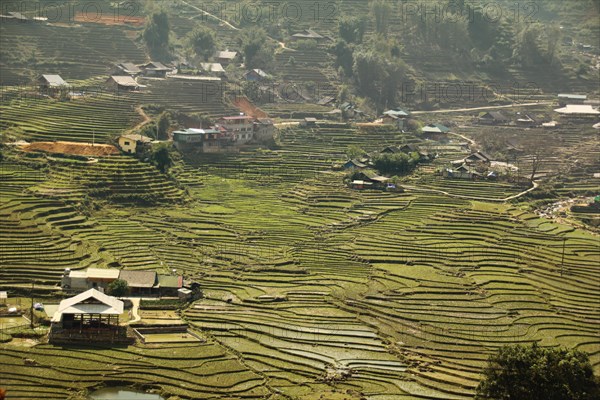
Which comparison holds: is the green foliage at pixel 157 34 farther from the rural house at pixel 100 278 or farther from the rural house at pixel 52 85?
the rural house at pixel 100 278

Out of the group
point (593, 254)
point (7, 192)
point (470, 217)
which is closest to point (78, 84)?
point (7, 192)

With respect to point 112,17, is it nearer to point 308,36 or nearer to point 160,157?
point 308,36

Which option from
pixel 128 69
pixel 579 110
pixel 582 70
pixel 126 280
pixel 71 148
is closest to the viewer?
pixel 126 280

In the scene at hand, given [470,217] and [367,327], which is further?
[470,217]

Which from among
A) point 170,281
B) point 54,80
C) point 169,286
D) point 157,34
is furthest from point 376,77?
point 169,286

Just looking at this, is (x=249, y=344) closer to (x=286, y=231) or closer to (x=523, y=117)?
(x=286, y=231)

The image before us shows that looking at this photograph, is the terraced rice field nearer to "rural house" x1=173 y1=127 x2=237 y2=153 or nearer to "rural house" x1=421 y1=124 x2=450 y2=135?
"rural house" x1=173 y1=127 x2=237 y2=153

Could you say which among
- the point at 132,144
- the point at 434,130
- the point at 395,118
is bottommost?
the point at 434,130
